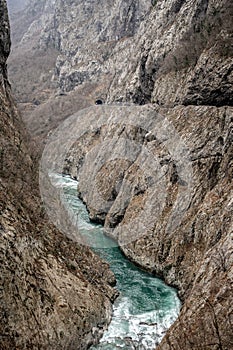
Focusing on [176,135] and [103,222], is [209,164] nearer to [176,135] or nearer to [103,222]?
[176,135]

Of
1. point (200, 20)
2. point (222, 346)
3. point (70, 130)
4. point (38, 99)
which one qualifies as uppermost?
point (200, 20)

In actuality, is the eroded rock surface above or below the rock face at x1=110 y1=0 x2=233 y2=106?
below

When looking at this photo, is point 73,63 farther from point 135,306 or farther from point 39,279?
point 39,279

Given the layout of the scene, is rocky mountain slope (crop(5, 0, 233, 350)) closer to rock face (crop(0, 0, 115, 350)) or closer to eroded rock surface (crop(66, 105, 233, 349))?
eroded rock surface (crop(66, 105, 233, 349))

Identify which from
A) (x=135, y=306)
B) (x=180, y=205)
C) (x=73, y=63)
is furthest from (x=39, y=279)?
(x=73, y=63)

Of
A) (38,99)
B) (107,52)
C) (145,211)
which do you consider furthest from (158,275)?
(38,99)

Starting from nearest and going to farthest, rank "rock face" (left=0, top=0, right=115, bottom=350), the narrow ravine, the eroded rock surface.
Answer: "rock face" (left=0, top=0, right=115, bottom=350) < the eroded rock surface < the narrow ravine

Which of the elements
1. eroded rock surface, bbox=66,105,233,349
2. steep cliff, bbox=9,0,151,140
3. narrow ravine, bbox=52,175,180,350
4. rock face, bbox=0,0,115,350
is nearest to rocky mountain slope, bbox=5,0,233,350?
eroded rock surface, bbox=66,105,233,349
